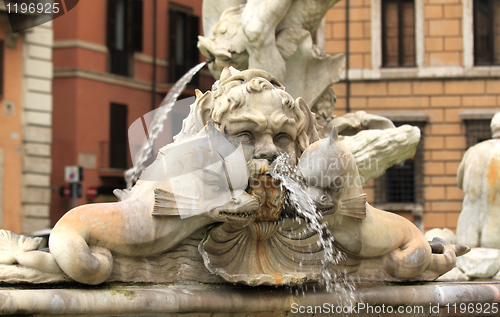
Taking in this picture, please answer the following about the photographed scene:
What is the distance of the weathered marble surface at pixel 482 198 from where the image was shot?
644 cm

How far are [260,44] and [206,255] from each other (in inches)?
106

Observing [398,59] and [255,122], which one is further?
[398,59]

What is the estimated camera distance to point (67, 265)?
3.38 m

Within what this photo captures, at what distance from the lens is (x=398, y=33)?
75.3ft

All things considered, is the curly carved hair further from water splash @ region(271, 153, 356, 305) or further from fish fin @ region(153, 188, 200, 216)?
fish fin @ region(153, 188, 200, 216)

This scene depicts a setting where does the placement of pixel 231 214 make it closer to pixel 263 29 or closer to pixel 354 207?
pixel 354 207

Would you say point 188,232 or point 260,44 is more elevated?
point 260,44

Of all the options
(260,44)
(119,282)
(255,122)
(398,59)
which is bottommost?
(119,282)

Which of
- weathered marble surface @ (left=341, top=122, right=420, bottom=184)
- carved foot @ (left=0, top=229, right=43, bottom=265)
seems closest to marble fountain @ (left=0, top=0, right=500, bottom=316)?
carved foot @ (left=0, top=229, right=43, bottom=265)

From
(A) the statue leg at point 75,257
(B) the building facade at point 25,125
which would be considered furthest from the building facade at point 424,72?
(A) the statue leg at point 75,257

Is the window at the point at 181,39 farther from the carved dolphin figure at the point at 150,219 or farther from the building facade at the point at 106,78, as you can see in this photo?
the carved dolphin figure at the point at 150,219

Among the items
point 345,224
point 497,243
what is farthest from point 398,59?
point 345,224

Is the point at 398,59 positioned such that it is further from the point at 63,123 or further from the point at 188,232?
the point at 188,232

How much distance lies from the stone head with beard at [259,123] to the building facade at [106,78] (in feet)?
62.4
